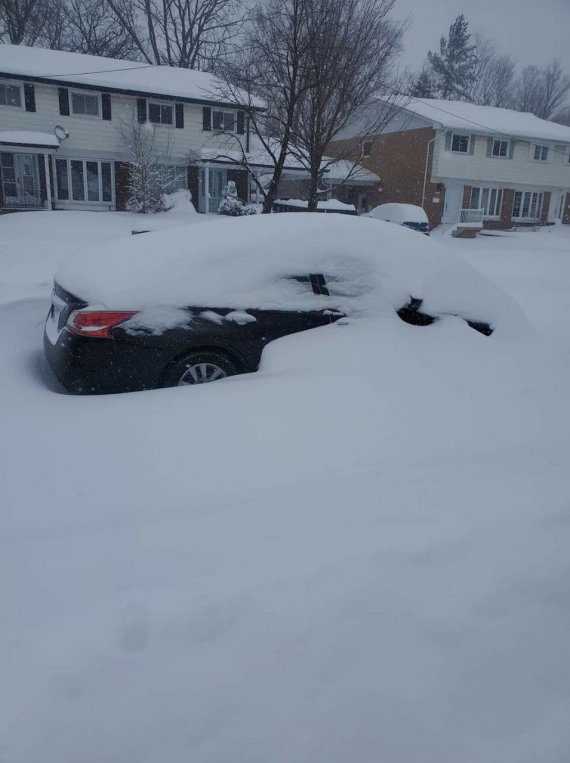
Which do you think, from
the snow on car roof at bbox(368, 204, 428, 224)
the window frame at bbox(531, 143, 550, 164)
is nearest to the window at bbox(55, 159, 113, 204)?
the snow on car roof at bbox(368, 204, 428, 224)

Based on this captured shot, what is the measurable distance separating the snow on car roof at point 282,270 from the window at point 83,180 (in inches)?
862

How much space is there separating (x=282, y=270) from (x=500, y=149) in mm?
31649

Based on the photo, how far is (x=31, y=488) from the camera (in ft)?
9.86

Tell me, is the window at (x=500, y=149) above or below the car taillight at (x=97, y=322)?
above

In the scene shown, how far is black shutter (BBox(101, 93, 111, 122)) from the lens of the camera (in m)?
24.5

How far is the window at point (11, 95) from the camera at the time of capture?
2302 cm

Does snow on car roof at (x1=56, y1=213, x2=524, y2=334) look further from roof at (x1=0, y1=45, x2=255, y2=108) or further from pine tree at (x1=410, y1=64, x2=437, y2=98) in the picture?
pine tree at (x1=410, y1=64, x2=437, y2=98)

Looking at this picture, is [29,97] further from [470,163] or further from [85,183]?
[470,163]

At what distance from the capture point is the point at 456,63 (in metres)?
55.1

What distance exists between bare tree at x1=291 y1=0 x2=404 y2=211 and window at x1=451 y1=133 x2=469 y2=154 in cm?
1581

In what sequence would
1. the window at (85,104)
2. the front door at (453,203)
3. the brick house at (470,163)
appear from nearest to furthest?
the window at (85,104), the brick house at (470,163), the front door at (453,203)

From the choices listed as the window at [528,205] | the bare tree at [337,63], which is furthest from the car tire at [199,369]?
the window at [528,205]

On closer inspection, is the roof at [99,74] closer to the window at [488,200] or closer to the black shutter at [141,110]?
the black shutter at [141,110]

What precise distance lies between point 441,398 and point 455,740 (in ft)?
7.96
